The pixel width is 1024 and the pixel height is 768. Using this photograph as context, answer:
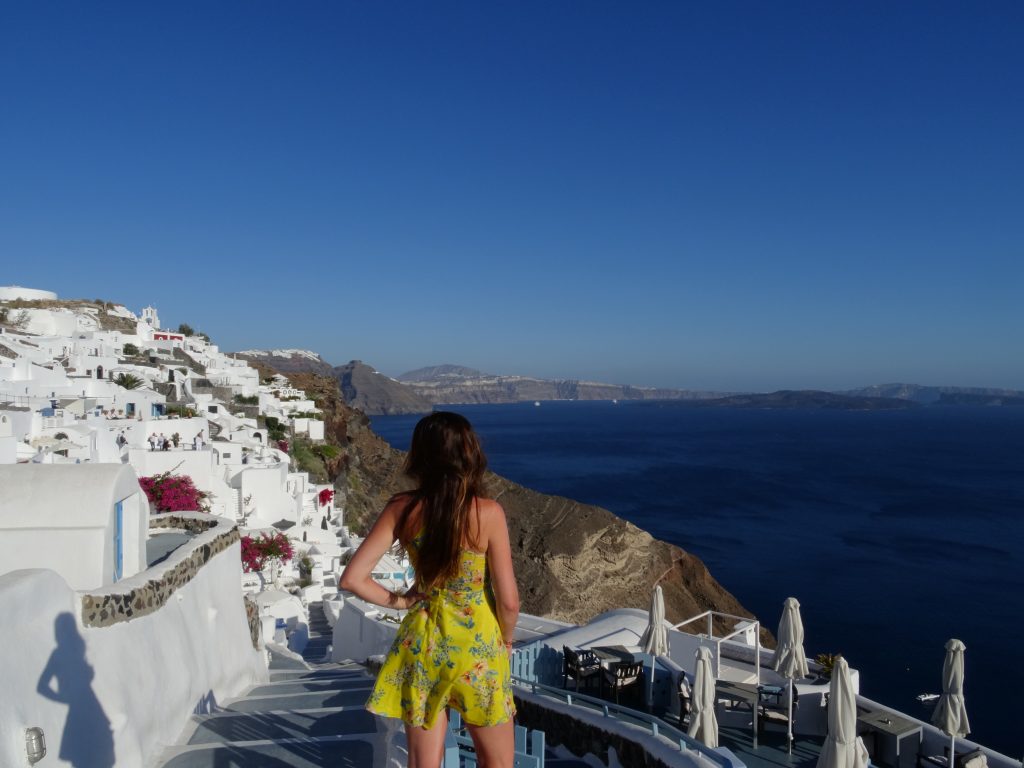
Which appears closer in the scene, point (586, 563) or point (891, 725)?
point (891, 725)

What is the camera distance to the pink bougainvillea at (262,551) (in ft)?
52.4

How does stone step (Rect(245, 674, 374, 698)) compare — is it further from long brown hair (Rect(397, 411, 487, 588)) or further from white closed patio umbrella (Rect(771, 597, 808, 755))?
long brown hair (Rect(397, 411, 487, 588))

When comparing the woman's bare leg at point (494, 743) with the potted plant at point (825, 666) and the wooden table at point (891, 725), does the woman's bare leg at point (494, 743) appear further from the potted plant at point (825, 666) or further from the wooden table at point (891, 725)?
the potted plant at point (825, 666)

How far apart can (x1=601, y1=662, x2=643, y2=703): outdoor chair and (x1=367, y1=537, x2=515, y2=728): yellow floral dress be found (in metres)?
7.30

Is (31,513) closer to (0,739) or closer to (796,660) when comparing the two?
(0,739)

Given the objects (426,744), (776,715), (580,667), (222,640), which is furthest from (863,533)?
(426,744)

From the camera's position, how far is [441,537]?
2.54 m

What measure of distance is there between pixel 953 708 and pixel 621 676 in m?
3.68

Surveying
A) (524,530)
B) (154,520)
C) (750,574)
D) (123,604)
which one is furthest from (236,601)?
(750,574)

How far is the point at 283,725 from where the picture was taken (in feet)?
18.4

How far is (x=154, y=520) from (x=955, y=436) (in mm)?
127803

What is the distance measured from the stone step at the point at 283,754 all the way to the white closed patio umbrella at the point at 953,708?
6.12 m

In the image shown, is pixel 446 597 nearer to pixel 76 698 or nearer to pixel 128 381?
pixel 76 698

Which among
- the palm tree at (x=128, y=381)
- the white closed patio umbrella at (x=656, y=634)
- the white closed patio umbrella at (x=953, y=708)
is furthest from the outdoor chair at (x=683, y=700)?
the palm tree at (x=128, y=381)
